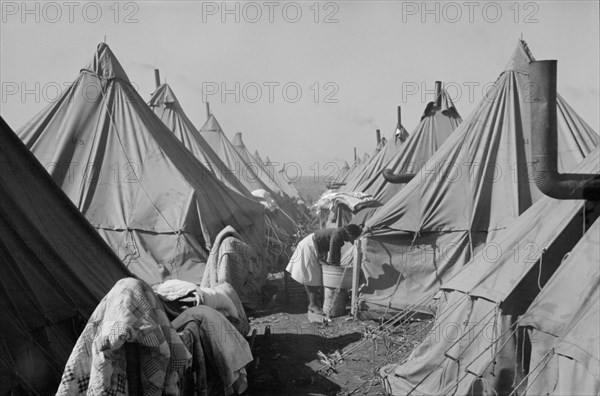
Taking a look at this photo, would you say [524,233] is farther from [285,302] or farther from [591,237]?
[285,302]

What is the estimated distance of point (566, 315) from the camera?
3.92 metres

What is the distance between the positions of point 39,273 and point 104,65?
655cm

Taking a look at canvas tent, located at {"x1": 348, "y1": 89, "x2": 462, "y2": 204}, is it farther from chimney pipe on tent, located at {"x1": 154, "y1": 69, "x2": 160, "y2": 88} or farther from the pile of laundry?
the pile of laundry

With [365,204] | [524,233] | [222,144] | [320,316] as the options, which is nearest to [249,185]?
[222,144]

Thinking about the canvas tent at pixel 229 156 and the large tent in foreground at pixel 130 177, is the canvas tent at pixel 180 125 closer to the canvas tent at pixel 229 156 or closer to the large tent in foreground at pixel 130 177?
the large tent in foreground at pixel 130 177

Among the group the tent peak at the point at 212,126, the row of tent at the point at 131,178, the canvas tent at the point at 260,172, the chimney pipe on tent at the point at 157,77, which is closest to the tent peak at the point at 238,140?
the canvas tent at the point at 260,172

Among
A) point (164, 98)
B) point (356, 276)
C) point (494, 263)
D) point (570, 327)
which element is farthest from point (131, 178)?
point (570, 327)

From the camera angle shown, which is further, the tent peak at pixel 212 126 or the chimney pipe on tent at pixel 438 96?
the tent peak at pixel 212 126

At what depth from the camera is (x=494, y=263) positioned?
16.3 ft

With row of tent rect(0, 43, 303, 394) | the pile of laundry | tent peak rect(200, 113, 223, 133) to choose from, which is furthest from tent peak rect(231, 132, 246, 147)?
the pile of laundry

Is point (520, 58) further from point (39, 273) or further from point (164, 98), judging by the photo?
point (164, 98)

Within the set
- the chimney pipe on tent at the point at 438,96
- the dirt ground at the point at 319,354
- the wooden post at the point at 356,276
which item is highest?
the chimney pipe on tent at the point at 438,96

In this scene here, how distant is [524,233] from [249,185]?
47.5ft

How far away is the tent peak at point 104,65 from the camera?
980 cm
